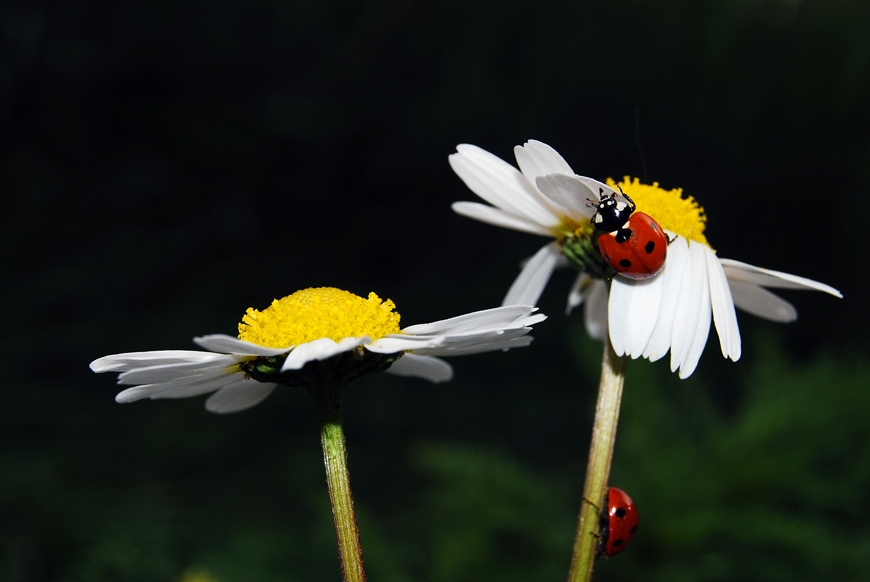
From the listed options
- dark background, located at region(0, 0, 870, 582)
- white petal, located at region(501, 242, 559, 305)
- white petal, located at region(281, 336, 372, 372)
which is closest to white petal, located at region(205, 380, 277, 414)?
white petal, located at region(281, 336, 372, 372)

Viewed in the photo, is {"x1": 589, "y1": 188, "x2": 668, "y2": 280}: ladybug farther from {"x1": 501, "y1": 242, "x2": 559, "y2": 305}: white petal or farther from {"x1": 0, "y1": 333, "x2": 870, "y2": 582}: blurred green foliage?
{"x1": 0, "y1": 333, "x2": 870, "y2": 582}: blurred green foliage

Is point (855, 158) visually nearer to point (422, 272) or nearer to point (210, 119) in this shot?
point (422, 272)

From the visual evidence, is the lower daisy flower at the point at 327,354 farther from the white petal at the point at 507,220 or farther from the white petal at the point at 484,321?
the white petal at the point at 507,220

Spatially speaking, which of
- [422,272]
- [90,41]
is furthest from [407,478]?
[90,41]

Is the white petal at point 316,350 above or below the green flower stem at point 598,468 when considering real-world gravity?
above

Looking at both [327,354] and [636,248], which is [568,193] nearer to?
[636,248]

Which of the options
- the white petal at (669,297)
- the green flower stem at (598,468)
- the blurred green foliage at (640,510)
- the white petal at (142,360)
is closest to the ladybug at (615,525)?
the green flower stem at (598,468)

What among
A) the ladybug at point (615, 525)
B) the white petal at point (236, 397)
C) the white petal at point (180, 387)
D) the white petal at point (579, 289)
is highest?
the white petal at point (579, 289)
